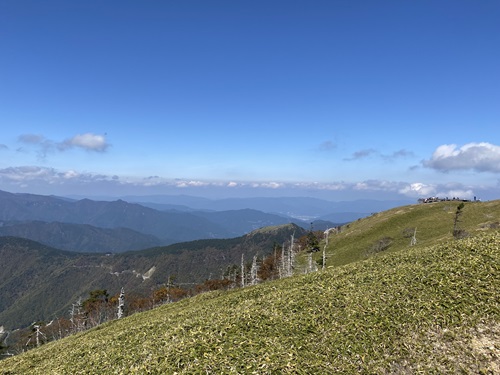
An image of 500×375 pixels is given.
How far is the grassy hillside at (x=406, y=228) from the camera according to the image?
3994 inches

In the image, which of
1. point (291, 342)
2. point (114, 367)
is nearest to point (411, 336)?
point (291, 342)

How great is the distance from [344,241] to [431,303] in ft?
403

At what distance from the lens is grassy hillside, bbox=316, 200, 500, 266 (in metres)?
101

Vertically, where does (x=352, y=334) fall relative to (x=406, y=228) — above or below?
above

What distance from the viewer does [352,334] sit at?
16.6m

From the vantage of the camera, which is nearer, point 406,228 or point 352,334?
point 352,334

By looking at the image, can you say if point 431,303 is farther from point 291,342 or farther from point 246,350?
point 246,350

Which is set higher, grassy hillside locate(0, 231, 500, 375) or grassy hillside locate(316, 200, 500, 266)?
grassy hillside locate(0, 231, 500, 375)

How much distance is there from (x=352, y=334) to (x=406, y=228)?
112 metres

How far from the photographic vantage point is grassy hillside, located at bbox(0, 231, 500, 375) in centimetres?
1481

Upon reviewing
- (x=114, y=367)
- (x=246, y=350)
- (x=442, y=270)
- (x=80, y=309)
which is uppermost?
(x=442, y=270)

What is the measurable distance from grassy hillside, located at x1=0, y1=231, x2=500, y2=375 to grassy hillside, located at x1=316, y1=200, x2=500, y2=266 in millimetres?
80088

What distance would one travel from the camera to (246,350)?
53.0 feet

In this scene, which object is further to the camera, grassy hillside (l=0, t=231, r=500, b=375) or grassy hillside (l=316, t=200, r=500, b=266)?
grassy hillside (l=316, t=200, r=500, b=266)
